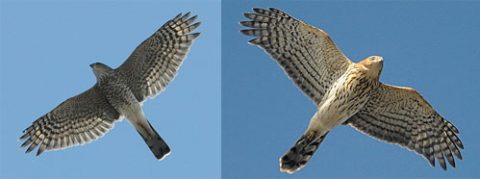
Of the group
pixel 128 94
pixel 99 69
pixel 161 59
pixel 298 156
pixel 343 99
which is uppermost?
pixel 99 69

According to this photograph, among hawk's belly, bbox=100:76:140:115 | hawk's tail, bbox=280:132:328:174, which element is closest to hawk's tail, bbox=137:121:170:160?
hawk's belly, bbox=100:76:140:115

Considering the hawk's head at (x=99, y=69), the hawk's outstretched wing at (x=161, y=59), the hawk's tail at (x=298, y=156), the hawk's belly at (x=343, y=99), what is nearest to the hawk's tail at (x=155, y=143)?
→ the hawk's outstretched wing at (x=161, y=59)

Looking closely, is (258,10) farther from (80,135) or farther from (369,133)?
(80,135)

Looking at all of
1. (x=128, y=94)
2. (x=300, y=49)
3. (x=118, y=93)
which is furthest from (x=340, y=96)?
(x=118, y=93)

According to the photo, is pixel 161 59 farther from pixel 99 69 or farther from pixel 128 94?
pixel 99 69

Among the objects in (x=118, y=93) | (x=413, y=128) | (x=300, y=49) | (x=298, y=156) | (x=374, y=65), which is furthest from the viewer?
(x=118, y=93)

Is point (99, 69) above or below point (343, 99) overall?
above

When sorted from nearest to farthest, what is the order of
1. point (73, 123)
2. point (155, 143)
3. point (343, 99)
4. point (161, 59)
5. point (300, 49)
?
point (343, 99) < point (300, 49) < point (155, 143) < point (161, 59) < point (73, 123)
